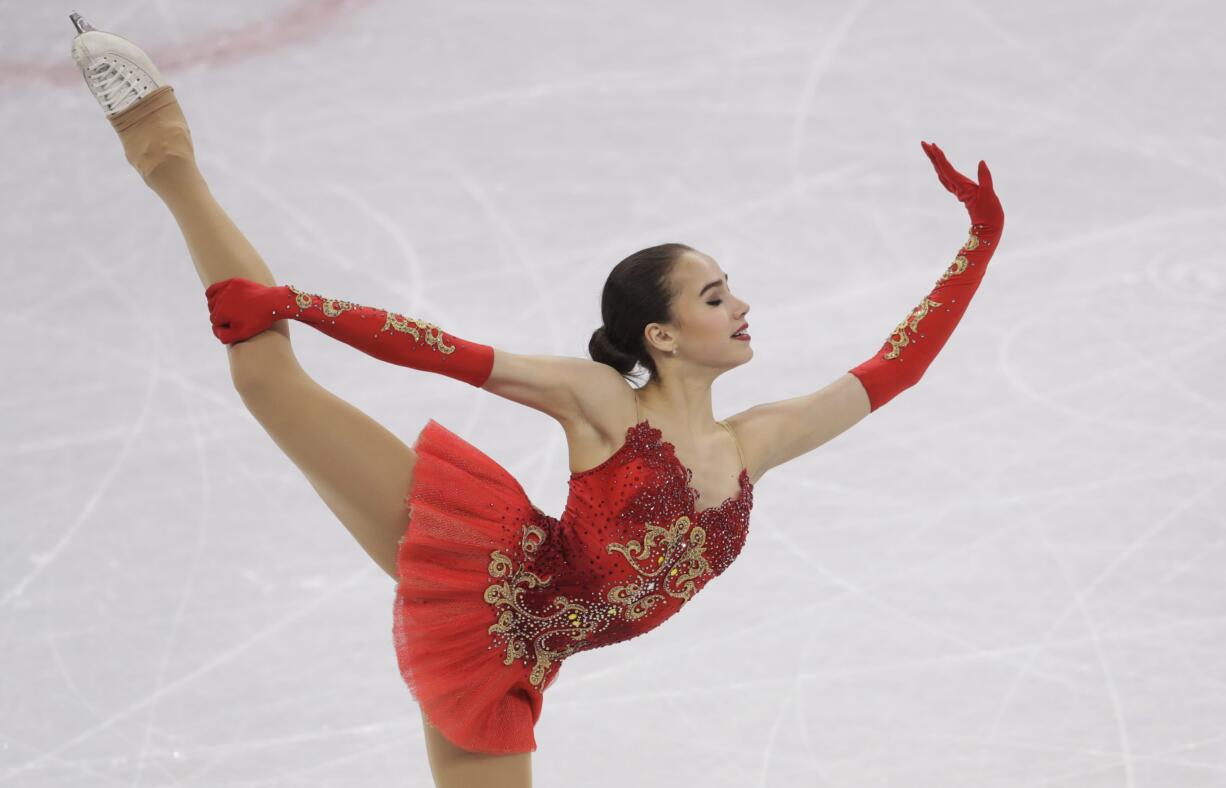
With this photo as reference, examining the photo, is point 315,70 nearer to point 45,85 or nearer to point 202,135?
point 202,135

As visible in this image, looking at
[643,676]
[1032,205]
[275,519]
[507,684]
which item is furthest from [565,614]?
[1032,205]

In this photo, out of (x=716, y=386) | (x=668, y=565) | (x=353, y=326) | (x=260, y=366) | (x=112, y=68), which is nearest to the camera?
(x=353, y=326)

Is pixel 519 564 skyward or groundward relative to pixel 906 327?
groundward

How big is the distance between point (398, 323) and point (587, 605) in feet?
2.45

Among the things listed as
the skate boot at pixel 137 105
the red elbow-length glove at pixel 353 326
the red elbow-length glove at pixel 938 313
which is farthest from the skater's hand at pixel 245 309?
the red elbow-length glove at pixel 938 313

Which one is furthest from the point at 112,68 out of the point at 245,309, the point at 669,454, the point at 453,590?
the point at 669,454

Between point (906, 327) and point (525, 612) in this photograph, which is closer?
point (525, 612)

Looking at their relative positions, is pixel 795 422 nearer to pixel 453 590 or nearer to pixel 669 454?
pixel 669 454

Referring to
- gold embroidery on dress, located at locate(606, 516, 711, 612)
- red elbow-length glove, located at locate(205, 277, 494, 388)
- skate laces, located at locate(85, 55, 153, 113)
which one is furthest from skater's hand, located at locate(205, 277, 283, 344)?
gold embroidery on dress, located at locate(606, 516, 711, 612)

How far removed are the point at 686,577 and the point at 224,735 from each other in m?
1.60

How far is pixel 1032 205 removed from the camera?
20.9ft

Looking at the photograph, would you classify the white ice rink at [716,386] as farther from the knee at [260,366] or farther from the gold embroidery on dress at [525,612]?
the knee at [260,366]

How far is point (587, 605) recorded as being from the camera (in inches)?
131

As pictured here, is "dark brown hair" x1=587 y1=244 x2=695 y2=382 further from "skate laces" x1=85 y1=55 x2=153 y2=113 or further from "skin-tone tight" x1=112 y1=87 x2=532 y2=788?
"skate laces" x1=85 y1=55 x2=153 y2=113
